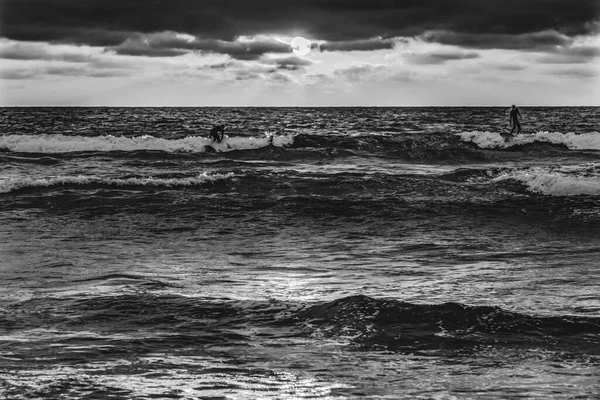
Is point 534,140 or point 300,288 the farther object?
point 534,140

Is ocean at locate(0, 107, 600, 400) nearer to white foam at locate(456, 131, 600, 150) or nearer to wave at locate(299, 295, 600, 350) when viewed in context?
wave at locate(299, 295, 600, 350)

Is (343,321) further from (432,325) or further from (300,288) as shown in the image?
(300,288)

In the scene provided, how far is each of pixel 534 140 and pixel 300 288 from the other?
1261 inches

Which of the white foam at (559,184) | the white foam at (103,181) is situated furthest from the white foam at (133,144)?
the white foam at (559,184)

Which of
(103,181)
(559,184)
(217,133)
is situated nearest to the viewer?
(559,184)

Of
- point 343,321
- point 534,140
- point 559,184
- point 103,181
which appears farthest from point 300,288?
point 534,140

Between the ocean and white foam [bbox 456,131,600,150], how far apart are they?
1512cm

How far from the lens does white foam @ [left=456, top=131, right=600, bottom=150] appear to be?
37688mm

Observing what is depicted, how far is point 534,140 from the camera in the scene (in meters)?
38.9

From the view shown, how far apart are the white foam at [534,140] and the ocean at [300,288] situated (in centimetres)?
1512

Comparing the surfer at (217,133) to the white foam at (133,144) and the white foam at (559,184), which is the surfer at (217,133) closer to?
the white foam at (133,144)

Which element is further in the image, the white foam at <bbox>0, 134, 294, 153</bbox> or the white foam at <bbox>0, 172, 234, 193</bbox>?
the white foam at <bbox>0, 134, 294, 153</bbox>

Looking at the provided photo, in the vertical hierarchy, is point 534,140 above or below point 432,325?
above

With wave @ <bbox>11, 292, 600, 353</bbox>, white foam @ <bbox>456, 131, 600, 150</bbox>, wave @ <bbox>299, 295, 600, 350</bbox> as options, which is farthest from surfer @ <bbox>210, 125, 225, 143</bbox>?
wave @ <bbox>299, 295, 600, 350</bbox>
